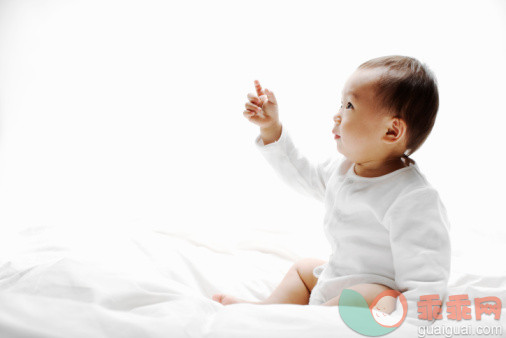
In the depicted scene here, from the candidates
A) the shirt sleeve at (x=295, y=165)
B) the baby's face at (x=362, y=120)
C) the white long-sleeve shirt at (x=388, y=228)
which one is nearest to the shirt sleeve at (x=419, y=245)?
the white long-sleeve shirt at (x=388, y=228)

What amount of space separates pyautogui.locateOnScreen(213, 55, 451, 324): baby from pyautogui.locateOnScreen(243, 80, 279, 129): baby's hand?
0.18 meters

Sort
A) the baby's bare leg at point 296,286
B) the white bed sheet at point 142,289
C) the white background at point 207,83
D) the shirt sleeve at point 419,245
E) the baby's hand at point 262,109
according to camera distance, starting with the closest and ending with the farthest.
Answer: the white bed sheet at point 142,289, the shirt sleeve at point 419,245, the baby's bare leg at point 296,286, the baby's hand at point 262,109, the white background at point 207,83

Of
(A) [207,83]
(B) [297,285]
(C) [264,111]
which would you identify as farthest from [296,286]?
(A) [207,83]

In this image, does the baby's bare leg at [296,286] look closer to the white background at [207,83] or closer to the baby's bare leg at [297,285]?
the baby's bare leg at [297,285]

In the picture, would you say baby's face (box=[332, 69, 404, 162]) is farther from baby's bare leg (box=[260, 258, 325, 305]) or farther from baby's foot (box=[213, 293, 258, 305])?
baby's foot (box=[213, 293, 258, 305])

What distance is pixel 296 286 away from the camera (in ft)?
3.02

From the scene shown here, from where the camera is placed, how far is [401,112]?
0.82 meters

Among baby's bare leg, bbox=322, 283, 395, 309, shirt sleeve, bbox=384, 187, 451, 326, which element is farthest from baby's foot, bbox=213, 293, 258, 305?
shirt sleeve, bbox=384, 187, 451, 326

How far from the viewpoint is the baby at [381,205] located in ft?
2.52

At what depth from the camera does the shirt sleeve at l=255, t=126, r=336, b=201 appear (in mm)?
1047

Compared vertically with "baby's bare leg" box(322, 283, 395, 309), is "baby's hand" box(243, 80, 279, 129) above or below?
above

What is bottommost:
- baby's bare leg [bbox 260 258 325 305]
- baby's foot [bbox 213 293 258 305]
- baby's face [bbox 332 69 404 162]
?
baby's bare leg [bbox 260 258 325 305]

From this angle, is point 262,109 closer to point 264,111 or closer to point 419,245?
point 264,111

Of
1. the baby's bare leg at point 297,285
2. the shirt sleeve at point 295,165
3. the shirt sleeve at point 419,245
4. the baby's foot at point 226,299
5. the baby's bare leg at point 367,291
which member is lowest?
the baby's bare leg at point 297,285
